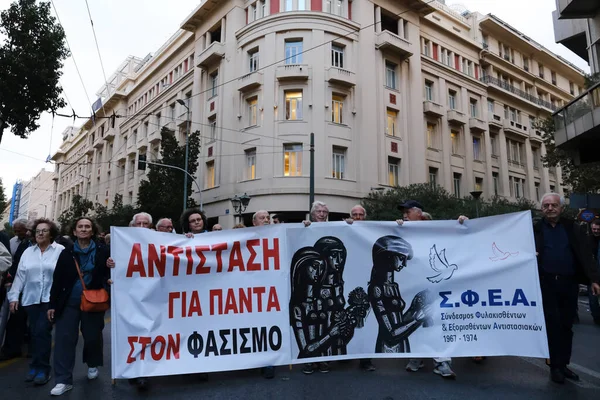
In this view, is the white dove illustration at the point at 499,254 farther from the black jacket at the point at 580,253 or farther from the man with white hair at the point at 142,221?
the man with white hair at the point at 142,221

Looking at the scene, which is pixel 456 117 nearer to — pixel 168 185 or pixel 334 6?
pixel 334 6

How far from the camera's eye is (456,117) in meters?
30.3

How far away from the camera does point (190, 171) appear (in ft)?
84.1

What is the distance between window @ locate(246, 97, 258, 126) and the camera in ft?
81.3

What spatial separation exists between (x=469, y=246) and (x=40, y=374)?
16.0 feet

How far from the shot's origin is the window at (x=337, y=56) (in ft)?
80.3

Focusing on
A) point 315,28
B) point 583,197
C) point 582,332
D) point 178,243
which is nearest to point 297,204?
point 315,28

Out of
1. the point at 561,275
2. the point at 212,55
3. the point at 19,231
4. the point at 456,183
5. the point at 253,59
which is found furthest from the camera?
the point at 456,183

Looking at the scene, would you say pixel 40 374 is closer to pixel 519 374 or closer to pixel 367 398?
pixel 367 398

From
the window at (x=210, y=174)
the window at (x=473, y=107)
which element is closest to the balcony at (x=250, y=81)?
the window at (x=210, y=174)

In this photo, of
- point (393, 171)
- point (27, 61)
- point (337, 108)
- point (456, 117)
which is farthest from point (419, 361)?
point (456, 117)

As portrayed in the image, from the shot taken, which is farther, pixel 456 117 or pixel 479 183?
pixel 479 183

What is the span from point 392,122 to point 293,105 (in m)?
6.91

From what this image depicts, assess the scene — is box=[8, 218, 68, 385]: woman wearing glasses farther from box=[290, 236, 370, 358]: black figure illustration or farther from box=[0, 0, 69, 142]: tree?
box=[0, 0, 69, 142]: tree
